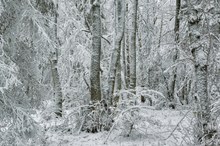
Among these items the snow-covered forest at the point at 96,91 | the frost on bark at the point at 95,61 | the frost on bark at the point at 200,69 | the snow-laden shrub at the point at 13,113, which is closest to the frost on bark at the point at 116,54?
the snow-covered forest at the point at 96,91

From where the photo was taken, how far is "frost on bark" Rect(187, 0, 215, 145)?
19.3 ft

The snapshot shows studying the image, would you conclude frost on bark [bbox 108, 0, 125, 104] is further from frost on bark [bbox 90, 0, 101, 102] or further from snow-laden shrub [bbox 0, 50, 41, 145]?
snow-laden shrub [bbox 0, 50, 41, 145]

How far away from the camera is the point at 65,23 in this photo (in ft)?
51.5

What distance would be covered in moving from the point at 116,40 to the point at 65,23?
644 centimetres

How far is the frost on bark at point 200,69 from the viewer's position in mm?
5891

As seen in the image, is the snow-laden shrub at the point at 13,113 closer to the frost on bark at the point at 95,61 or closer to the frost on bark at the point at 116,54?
the frost on bark at the point at 95,61

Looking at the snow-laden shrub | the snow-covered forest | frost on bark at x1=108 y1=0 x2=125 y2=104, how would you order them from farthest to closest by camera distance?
frost on bark at x1=108 y1=0 x2=125 y2=104 → the snow-laden shrub → the snow-covered forest

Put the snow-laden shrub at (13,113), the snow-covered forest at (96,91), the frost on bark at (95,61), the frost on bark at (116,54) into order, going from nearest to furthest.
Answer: the snow-covered forest at (96,91)
the snow-laden shrub at (13,113)
the frost on bark at (95,61)
the frost on bark at (116,54)

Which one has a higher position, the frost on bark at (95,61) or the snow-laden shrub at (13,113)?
the frost on bark at (95,61)

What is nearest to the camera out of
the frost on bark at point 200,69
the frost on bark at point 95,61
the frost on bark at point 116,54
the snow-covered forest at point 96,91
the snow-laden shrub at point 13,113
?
the frost on bark at point 200,69

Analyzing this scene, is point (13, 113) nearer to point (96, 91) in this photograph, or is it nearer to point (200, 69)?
point (96, 91)

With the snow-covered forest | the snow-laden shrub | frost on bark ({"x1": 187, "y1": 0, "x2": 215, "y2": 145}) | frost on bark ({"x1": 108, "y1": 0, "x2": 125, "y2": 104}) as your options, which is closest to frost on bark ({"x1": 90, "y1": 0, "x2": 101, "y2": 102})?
the snow-covered forest

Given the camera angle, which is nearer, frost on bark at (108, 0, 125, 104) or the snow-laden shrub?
the snow-laden shrub

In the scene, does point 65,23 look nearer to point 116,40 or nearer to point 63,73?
point 63,73
